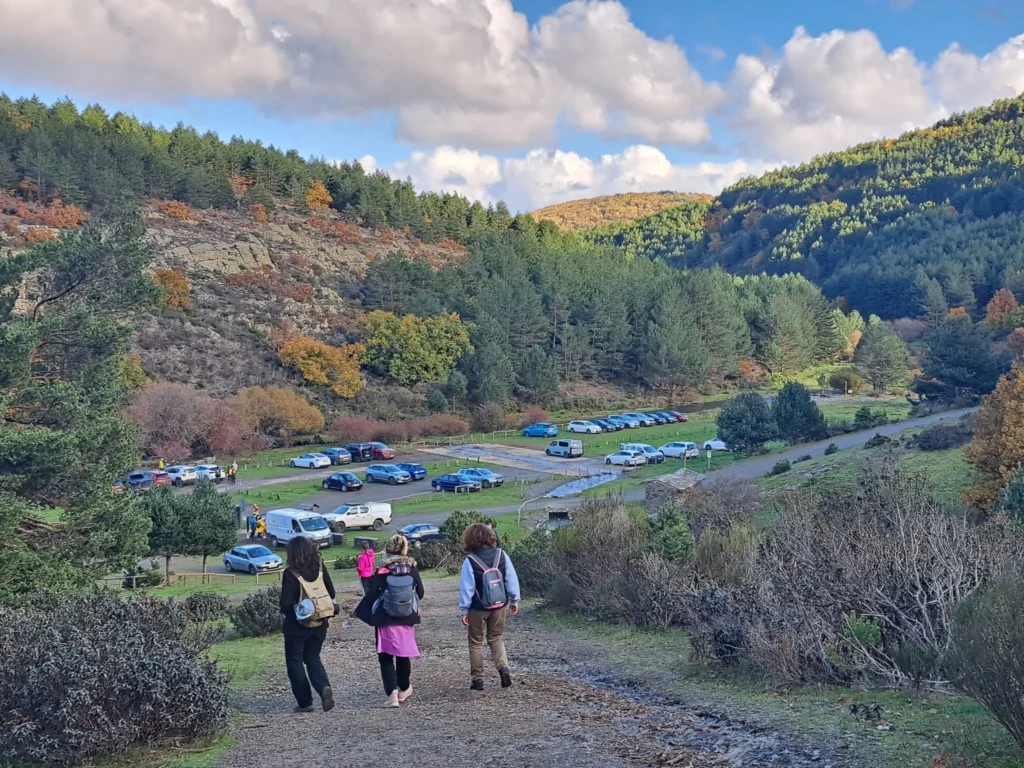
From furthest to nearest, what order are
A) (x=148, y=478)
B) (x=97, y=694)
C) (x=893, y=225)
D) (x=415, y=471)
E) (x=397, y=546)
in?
(x=893, y=225), (x=415, y=471), (x=148, y=478), (x=397, y=546), (x=97, y=694)

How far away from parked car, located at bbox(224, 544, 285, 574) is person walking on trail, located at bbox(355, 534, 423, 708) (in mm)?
18656

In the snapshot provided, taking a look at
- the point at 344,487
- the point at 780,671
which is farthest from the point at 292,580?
the point at 344,487

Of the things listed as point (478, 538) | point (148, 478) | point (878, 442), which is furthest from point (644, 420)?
point (478, 538)

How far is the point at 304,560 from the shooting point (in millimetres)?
6438

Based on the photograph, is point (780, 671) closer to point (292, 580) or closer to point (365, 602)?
point (365, 602)

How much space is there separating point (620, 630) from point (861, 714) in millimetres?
4761

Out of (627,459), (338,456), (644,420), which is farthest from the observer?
(644,420)

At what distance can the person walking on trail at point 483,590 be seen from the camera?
6.69m

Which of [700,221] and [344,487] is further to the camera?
[700,221]

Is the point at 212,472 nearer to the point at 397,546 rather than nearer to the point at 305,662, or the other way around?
the point at 305,662

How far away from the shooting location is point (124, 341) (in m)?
15.9

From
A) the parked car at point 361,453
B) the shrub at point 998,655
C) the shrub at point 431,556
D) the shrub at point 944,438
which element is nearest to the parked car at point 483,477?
the parked car at point 361,453

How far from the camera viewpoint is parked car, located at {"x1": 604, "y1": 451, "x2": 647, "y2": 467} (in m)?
45.3

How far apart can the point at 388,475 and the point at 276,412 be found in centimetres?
1517
